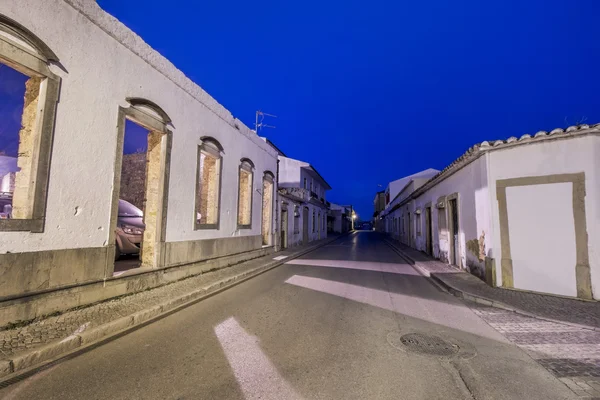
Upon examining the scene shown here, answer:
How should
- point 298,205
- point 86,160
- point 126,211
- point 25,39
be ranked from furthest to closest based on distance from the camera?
point 298,205
point 126,211
point 86,160
point 25,39

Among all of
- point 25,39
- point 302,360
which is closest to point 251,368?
point 302,360

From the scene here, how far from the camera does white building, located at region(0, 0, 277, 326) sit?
440cm

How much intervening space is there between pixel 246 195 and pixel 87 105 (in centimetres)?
749

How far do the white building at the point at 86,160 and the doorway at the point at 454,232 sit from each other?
30.9ft

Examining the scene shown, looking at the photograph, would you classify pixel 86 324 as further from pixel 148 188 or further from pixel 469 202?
pixel 469 202

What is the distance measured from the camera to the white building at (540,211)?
21.4 ft

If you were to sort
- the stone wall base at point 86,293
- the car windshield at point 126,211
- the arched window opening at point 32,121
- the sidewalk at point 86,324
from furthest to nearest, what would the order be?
the car windshield at point 126,211
the arched window opening at point 32,121
the stone wall base at point 86,293
the sidewalk at point 86,324

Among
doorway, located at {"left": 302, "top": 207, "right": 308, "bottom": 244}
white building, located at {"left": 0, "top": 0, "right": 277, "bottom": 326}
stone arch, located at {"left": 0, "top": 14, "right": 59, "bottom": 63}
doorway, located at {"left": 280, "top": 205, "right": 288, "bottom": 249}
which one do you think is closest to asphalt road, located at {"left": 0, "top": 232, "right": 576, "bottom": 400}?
white building, located at {"left": 0, "top": 0, "right": 277, "bottom": 326}

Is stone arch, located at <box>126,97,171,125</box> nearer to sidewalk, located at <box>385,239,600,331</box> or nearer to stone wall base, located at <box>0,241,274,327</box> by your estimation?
stone wall base, located at <box>0,241,274,327</box>

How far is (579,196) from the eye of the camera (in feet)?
21.7

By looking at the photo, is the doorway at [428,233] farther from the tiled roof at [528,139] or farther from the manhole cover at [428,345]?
the manhole cover at [428,345]

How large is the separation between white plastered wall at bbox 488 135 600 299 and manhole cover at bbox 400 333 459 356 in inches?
184

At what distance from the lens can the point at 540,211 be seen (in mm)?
7062

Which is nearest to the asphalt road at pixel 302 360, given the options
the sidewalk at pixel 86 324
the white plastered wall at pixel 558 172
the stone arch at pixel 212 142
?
the sidewalk at pixel 86 324
